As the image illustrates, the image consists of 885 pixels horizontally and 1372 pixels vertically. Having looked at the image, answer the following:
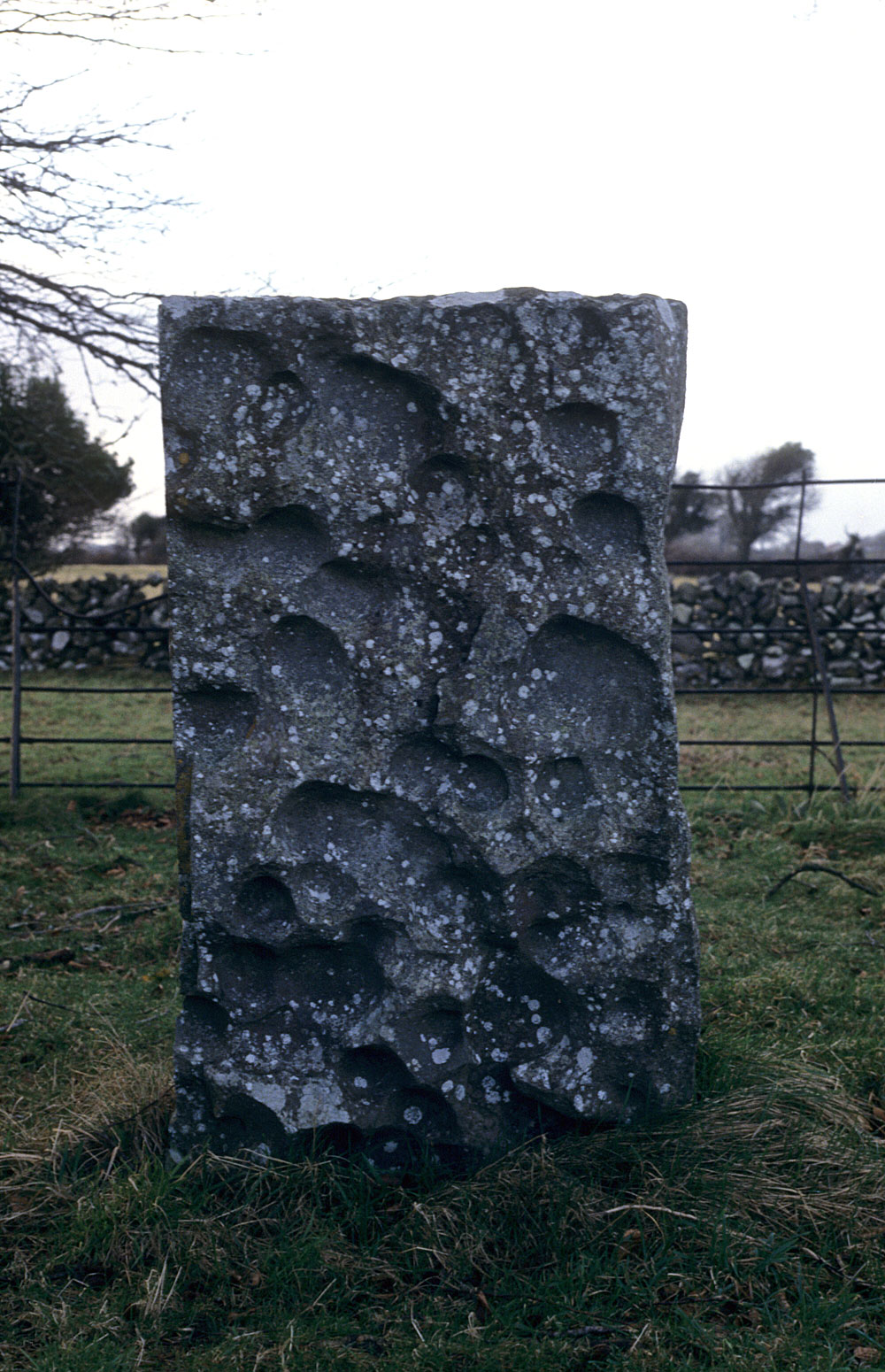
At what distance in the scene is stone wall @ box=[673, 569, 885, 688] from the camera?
14.5 m

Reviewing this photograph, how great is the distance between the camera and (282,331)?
269 centimetres

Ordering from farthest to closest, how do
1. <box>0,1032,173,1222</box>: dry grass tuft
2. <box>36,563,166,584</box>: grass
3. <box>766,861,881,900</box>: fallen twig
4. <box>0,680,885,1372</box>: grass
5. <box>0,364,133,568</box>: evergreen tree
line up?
<box>36,563,166,584</box>: grass
<box>0,364,133,568</box>: evergreen tree
<box>766,861,881,900</box>: fallen twig
<box>0,1032,173,1222</box>: dry grass tuft
<box>0,680,885,1372</box>: grass

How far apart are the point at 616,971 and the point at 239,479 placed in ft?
5.62

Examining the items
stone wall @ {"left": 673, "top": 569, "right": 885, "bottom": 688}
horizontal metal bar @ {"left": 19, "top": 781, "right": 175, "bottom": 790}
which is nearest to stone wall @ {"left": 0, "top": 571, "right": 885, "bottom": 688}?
stone wall @ {"left": 673, "top": 569, "right": 885, "bottom": 688}

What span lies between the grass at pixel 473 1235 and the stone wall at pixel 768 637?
37.4 feet

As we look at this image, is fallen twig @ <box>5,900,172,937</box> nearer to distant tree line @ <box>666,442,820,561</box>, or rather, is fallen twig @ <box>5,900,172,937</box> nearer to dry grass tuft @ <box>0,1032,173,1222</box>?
dry grass tuft @ <box>0,1032,173,1222</box>

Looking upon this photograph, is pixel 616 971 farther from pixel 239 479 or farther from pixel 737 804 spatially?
pixel 737 804

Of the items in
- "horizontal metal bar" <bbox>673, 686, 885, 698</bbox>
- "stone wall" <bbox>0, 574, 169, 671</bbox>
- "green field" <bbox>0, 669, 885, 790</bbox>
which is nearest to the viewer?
"horizontal metal bar" <bbox>673, 686, 885, 698</bbox>

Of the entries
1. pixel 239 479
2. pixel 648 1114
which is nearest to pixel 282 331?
pixel 239 479

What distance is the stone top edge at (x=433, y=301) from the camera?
268 cm

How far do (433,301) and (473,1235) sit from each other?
7.92 feet

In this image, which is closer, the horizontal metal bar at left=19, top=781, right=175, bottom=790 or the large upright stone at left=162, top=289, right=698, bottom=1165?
the large upright stone at left=162, top=289, right=698, bottom=1165

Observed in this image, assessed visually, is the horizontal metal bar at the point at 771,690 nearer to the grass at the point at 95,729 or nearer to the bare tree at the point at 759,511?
the grass at the point at 95,729

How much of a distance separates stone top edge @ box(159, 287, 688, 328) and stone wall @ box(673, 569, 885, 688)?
38.8 feet
